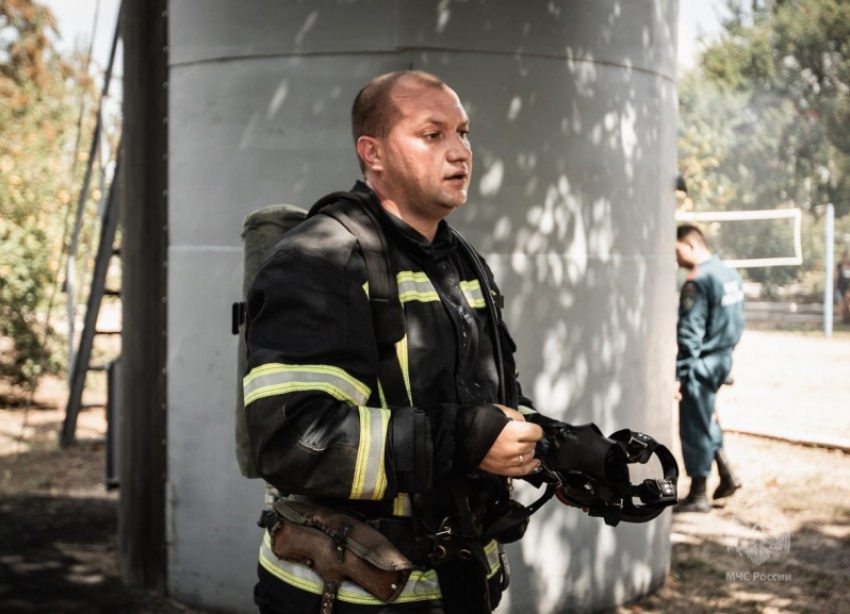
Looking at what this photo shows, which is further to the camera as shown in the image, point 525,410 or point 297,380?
point 525,410

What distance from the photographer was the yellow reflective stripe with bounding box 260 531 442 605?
2.45 metres

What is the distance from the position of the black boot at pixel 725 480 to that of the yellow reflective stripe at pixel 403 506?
589cm

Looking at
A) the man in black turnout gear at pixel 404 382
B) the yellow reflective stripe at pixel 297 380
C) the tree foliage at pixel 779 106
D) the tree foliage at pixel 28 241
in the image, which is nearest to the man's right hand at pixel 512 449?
the man in black turnout gear at pixel 404 382

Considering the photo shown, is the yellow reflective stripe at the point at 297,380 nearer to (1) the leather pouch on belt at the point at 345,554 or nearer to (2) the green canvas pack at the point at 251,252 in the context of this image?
(1) the leather pouch on belt at the point at 345,554

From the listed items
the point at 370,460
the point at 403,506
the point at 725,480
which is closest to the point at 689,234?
the point at 725,480

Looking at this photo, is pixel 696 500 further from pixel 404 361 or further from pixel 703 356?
pixel 404 361

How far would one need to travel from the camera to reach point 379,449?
224 centimetres

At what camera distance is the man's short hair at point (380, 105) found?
2535mm

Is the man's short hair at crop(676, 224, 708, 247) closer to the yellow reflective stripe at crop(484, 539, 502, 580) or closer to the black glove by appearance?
the yellow reflective stripe at crop(484, 539, 502, 580)

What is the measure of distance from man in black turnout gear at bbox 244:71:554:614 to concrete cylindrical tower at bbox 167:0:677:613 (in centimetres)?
238

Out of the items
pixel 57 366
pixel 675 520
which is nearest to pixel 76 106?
pixel 57 366

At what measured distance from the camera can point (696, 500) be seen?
781 cm

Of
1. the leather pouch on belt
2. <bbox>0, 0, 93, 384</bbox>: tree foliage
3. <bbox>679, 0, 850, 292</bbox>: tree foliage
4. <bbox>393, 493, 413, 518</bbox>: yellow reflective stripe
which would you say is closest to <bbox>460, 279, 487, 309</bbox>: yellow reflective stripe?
<bbox>393, 493, 413, 518</bbox>: yellow reflective stripe

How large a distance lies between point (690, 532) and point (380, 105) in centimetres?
555
